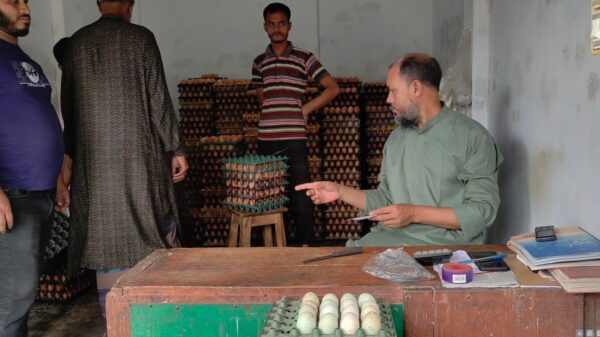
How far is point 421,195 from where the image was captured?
2584 mm

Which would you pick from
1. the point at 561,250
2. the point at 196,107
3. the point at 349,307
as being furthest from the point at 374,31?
the point at 349,307

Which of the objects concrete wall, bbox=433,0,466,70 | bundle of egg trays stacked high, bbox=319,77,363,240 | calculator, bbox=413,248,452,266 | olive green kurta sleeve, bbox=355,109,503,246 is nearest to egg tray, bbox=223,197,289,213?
bundle of egg trays stacked high, bbox=319,77,363,240

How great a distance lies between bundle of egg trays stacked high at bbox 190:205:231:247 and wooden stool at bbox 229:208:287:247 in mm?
979

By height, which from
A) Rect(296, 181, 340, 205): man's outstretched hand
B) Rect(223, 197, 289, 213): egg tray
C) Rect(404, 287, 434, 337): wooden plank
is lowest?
Rect(223, 197, 289, 213): egg tray

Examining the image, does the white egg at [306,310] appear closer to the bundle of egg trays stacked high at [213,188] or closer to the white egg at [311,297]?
the white egg at [311,297]

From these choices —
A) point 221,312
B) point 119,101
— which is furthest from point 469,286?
point 119,101

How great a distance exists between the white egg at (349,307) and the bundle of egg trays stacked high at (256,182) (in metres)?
3.02

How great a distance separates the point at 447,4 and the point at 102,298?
421 centimetres

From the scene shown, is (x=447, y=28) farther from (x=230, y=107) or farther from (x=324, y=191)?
(x=324, y=191)

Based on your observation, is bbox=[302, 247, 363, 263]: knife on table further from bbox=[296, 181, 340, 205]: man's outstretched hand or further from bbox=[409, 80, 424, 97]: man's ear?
bbox=[409, 80, 424, 97]: man's ear

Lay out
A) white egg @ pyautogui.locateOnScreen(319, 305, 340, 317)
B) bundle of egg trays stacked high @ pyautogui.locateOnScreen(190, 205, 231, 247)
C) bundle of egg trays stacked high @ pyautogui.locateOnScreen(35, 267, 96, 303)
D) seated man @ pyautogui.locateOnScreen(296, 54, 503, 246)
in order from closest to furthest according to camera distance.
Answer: white egg @ pyautogui.locateOnScreen(319, 305, 340, 317), seated man @ pyautogui.locateOnScreen(296, 54, 503, 246), bundle of egg trays stacked high @ pyautogui.locateOnScreen(35, 267, 96, 303), bundle of egg trays stacked high @ pyautogui.locateOnScreen(190, 205, 231, 247)

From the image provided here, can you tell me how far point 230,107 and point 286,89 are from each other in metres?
1.46

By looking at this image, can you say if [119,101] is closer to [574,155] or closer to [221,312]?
[221,312]

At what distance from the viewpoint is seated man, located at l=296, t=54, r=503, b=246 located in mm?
2393
